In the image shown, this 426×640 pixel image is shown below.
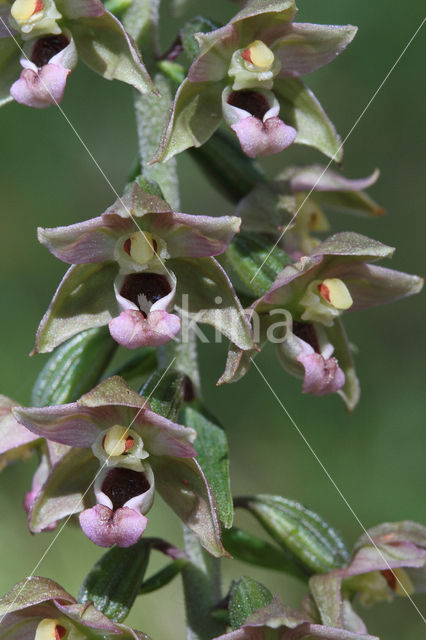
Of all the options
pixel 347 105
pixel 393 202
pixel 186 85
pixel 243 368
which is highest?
pixel 186 85

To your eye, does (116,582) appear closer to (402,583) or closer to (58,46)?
(402,583)

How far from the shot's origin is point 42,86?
7.86 ft

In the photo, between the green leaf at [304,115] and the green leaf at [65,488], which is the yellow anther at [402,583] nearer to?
the green leaf at [65,488]

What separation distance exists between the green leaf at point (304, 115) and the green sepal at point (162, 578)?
4.20 feet

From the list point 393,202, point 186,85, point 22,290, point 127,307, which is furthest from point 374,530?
point 393,202

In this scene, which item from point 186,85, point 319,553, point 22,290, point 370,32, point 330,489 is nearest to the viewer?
point 186,85

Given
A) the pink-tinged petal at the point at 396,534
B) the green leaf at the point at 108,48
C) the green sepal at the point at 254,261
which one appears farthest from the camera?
the pink-tinged petal at the point at 396,534

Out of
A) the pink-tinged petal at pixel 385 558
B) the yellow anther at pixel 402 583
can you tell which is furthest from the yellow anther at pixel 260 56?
the yellow anther at pixel 402 583

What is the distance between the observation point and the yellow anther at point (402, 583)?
2.79 metres

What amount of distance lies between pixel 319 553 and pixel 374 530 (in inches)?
7.1

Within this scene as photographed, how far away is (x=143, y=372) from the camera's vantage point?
2887 millimetres

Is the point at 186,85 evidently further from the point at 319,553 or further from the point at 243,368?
the point at 319,553

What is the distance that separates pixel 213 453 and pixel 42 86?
1.10 meters

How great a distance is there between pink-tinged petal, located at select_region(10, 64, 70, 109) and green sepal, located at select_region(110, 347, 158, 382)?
830mm
